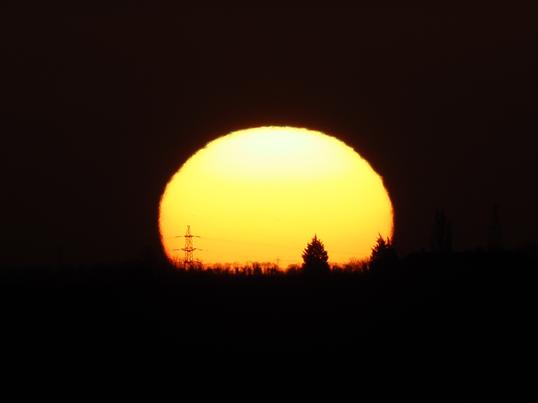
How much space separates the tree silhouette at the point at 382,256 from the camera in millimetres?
63731

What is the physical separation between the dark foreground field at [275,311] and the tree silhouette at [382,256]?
2355 mm

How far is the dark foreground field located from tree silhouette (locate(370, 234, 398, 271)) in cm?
235

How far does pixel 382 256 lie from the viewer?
2990 inches

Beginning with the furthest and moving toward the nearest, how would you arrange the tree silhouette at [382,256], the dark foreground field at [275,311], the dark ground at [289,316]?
the tree silhouette at [382,256], the dark foreground field at [275,311], the dark ground at [289,316]

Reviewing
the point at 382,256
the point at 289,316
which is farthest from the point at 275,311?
the point at 382,256

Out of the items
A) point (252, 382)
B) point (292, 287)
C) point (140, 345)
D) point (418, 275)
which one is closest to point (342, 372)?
point (252, 382)

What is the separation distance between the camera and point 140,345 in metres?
48.4

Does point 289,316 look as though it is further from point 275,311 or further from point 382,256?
point 382,256

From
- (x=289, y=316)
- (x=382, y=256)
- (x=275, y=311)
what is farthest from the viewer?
(x=382, y=256)

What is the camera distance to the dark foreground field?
4909 cm

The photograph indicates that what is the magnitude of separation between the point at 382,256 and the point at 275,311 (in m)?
23.3

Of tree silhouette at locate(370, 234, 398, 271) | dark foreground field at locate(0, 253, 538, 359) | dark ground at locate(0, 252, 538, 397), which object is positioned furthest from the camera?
tree silhouette at locate(370, 234, 398, 271)

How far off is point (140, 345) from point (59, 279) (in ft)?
33.5

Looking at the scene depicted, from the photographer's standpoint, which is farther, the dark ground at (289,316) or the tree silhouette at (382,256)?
the tree silhouette at (382,256)
